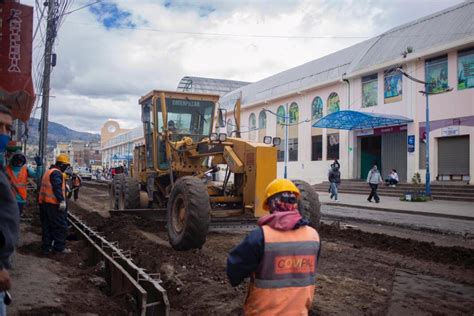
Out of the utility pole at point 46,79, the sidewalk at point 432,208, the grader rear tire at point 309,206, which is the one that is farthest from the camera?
the sidewalk at point 432,208

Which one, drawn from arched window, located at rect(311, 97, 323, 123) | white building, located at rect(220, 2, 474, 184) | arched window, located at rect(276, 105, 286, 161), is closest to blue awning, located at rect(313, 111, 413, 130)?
white building, located at rect(220, 2, 474, 184)

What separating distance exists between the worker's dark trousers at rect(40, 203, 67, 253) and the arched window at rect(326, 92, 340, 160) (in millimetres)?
24860

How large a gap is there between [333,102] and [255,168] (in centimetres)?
2445

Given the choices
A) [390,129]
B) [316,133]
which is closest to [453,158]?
[390,129]

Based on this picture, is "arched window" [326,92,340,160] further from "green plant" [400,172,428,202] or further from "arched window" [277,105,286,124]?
"green plant" [400,172,428,202]

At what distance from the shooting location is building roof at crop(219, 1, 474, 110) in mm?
24486

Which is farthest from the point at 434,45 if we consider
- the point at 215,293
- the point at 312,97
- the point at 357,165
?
the point at 215,293

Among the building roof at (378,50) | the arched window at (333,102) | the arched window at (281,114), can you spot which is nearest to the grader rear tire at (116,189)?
the building roof at (378,50)

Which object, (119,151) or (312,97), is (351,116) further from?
(119,151)

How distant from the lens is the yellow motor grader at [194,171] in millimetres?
8133

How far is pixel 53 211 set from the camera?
838 centimetres

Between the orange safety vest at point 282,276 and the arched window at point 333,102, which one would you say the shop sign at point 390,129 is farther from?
the orange safety vest at point 282,276

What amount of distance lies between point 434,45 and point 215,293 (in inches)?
883

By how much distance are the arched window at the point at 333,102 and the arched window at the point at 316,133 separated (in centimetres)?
86
